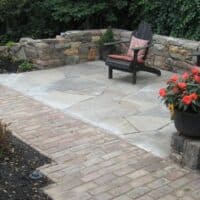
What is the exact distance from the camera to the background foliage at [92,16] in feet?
24.0

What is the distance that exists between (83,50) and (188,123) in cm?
462

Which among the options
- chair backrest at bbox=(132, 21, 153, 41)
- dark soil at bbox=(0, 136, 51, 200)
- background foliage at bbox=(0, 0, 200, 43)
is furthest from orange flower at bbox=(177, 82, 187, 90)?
background foliage at bbox=(0, 0, 200, 43)

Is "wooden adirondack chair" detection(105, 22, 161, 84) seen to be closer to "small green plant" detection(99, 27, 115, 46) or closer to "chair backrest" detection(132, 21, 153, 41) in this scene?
→ "chair backrest" detection(132, 21, 153, 41)

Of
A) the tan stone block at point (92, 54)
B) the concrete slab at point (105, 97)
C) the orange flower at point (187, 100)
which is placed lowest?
the concrete slab at point (105, 97)

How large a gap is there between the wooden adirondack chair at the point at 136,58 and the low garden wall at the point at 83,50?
0.49 metres

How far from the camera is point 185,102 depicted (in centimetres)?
345

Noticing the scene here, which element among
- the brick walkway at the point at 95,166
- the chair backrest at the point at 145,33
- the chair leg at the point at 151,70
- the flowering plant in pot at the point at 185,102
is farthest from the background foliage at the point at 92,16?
the flowering plant in pot at the point at 185,102

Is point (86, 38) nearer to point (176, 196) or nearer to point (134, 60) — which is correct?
point (134, 60)

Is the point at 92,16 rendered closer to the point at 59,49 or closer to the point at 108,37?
the point at 108,37

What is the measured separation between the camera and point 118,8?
8180 mm

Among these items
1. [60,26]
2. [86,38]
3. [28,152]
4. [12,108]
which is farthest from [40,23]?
[28,152]

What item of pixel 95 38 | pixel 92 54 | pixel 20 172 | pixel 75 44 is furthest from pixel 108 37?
pixel 20 172

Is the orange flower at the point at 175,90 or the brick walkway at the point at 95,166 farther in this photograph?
the orange flower at the point at 175,90

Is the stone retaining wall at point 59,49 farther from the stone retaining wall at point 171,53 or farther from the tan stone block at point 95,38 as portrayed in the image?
the stone retaining wall at point 171,53
